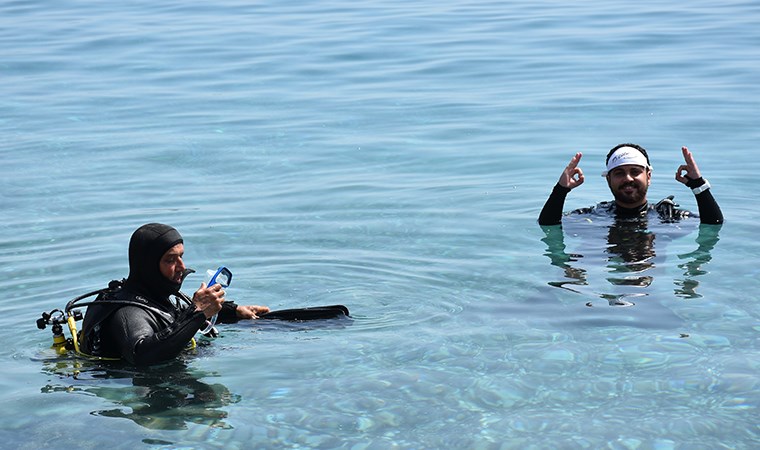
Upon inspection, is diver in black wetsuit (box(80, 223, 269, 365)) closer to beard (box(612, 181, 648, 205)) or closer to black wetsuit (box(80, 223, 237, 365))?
black wetsuit (box(80, 223, 237, 365))

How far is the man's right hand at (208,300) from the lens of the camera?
631cm

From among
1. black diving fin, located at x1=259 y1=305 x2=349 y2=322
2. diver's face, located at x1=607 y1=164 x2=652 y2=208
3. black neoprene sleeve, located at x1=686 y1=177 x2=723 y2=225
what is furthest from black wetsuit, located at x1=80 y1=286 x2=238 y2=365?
black neoprene sleeve, located at x1=686 y1=177 x2=723 y2=225

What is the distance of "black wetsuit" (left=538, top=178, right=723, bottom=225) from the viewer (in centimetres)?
949

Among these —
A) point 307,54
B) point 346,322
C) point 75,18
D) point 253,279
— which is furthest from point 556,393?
point 75,18

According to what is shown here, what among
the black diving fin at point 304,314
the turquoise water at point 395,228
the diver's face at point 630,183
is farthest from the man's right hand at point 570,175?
the black diving fin at point 304,314

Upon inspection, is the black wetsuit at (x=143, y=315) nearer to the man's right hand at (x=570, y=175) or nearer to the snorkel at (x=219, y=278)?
the snorkel at (x=219, y=278)

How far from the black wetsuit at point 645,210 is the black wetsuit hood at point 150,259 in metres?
3.96

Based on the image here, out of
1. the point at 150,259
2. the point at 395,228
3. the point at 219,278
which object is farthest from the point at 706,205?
the point at 150,259

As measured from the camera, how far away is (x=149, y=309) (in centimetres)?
658

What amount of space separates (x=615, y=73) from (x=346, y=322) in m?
10.6

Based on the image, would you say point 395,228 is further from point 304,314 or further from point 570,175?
point 304,314

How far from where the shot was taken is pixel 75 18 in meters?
24.9

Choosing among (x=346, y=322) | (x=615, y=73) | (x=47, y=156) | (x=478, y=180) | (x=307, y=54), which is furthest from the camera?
(x=307, y=54)

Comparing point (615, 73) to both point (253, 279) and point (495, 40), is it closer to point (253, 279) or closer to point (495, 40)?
point (495, 40)
